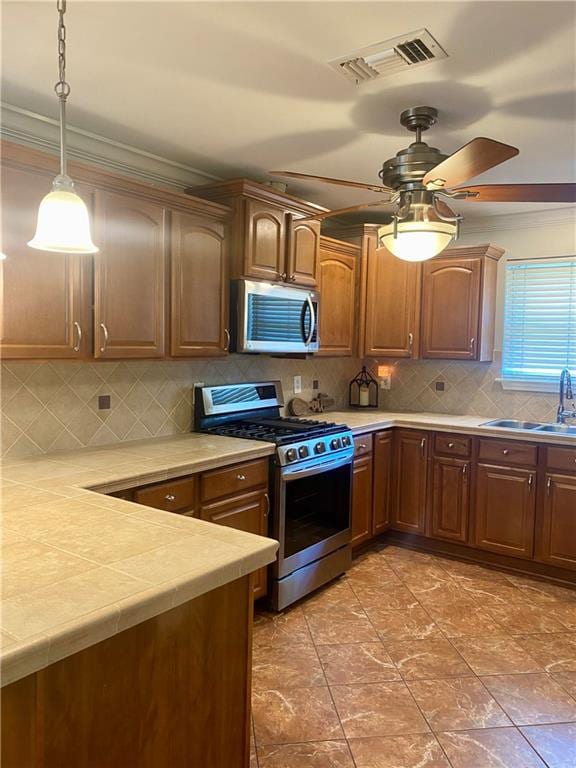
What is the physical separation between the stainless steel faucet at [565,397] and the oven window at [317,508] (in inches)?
66.2

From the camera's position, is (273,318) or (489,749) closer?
(489,749)

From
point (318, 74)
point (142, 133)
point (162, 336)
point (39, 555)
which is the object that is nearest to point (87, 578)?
point (39, 555)

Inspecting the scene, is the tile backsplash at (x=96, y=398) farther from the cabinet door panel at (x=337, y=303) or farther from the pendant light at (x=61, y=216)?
the pendant light at (x=61, y=216)

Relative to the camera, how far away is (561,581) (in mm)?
3619

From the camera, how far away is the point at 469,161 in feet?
6.30

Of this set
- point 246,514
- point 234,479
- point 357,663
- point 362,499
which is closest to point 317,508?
point 362,499

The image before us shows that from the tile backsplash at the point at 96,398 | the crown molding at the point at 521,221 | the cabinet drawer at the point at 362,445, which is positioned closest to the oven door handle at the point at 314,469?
the cabinet drawer at the point at 362,445

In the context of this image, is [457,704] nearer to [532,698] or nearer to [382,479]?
[532,698]

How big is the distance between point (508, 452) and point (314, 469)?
54.0 inches

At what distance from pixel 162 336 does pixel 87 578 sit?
176cm

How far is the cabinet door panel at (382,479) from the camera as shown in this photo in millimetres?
4066

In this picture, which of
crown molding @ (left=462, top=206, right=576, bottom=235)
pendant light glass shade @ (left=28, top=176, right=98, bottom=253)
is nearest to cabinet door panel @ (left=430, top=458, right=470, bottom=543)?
crown molding @ (left=462, top=206, right=576, bottom=235)

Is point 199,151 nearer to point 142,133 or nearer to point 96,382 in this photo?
point 142,133

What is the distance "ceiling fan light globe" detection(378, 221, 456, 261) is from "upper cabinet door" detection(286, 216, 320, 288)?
3.78 feet
